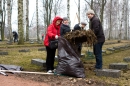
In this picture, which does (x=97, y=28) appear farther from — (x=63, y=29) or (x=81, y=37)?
(x=63, y=29)

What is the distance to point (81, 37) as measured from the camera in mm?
6320

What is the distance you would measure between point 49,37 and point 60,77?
1282 mm

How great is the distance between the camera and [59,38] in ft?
A: 21.0

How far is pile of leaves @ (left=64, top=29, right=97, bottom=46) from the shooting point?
6194 mm

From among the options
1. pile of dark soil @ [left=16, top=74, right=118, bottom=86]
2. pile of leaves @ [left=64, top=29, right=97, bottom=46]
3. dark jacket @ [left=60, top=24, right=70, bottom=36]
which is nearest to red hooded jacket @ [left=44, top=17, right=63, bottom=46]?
dark jacket @ [left=60, top=24, right=70, bottom=36]

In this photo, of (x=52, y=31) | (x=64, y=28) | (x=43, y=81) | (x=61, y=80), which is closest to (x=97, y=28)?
(x=64, y=28)

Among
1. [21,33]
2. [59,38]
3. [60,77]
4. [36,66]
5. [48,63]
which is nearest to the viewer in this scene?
[60,77]

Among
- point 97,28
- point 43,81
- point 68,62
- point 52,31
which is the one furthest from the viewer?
point 97,28

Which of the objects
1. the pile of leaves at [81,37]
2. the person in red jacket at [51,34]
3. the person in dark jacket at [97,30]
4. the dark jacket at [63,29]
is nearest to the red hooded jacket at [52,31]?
the person in red jacket at [51,34]

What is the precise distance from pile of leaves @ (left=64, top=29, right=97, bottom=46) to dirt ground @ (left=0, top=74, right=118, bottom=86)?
1.07 m

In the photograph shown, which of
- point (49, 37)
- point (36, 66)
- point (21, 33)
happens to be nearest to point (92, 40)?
point (49, 37)

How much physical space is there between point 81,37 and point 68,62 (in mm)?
785

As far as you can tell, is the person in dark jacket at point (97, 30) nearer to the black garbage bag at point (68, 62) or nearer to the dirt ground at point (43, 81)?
the black garbage bag at point (68, 62)

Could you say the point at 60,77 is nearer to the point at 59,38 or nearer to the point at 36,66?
the point at 59,38
